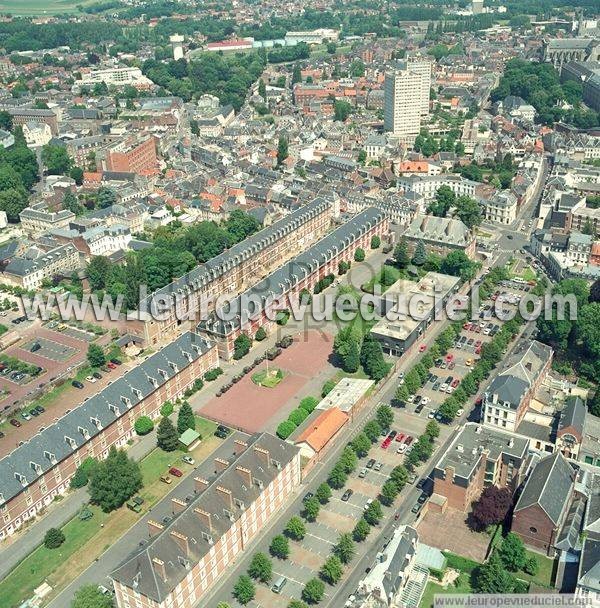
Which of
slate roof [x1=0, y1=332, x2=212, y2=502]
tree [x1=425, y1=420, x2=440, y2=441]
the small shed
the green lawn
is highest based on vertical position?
slate roof [x1=0, y1=332, x2=212, y2=502]

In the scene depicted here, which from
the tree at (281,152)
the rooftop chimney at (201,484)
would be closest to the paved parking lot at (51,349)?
the rooftop chimney at (201,484)

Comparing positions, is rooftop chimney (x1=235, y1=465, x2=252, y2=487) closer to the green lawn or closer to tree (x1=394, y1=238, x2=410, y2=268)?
the green lawn

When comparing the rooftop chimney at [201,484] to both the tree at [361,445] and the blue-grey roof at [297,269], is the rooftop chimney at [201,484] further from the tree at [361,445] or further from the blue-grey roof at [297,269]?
the blue-grey roof at [297,269]

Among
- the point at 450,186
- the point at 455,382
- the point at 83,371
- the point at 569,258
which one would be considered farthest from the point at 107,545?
the point at 450,186

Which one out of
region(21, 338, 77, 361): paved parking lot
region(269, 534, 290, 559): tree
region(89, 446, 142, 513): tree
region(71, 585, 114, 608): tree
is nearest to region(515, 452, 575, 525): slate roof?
region(269, 534, 290, 559): tree

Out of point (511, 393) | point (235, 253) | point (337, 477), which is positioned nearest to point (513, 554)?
point (337, 477)

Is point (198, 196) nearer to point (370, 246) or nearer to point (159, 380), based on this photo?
point (370, 246)
